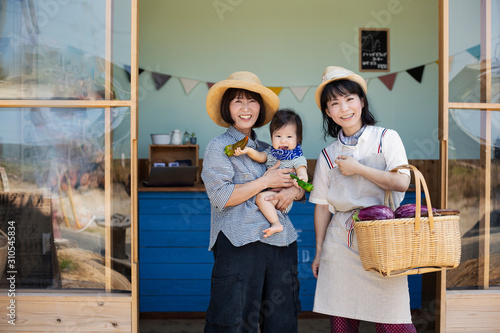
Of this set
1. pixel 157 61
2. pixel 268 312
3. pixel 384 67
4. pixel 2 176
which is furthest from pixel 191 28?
pixel 268 312

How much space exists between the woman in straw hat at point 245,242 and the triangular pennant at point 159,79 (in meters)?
3.01

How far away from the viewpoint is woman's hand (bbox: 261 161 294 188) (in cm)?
208

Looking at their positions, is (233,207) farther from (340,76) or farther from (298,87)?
(298,87)

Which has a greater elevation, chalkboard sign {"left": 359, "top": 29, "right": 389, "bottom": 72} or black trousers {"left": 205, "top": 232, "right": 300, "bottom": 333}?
chalkboard sign {"left": 359, "top": 29, "right": 389, "bottom": 72}

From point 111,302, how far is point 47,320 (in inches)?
14.2

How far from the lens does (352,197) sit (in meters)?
2.09

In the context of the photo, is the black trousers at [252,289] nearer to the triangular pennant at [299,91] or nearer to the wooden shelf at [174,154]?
the wooden shelf at [174,154]

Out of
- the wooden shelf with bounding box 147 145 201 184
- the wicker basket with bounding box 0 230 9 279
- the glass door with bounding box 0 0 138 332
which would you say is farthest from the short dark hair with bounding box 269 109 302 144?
the wooden shelf with bounding box 147 145 201 184

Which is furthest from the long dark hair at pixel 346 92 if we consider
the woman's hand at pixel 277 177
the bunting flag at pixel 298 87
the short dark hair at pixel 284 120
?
the bunting flag at pixel 298 87

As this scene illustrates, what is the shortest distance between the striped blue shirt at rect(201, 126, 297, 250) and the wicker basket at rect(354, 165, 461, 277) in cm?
44

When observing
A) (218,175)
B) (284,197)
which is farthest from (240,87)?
(284,197)

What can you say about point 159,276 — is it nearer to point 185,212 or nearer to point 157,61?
point 185,212

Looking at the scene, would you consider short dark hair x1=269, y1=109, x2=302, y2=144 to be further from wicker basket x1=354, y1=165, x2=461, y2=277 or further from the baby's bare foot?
wicker basket x1=354, y1=165, x2=461, y2=277

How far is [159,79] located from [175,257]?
2165mm
